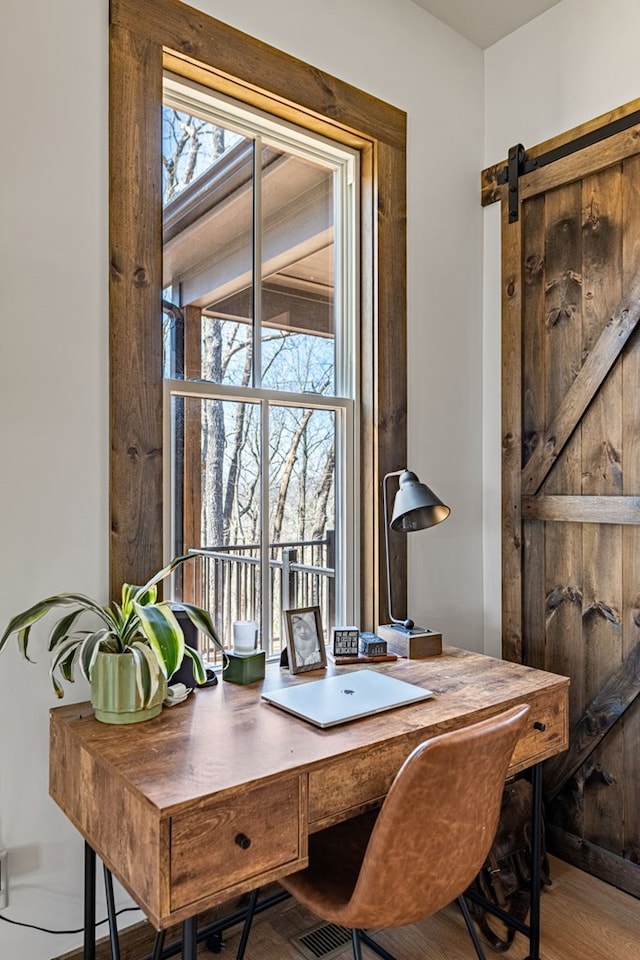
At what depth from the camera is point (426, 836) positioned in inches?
51.4

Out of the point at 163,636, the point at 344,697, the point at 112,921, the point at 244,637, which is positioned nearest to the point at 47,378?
the point at 163,636

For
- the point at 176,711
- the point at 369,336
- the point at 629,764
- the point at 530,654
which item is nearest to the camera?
the point at 176,711

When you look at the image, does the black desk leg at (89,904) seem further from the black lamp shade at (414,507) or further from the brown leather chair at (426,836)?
the black lamp shade at (414,507)

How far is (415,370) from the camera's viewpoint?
8.07 ft

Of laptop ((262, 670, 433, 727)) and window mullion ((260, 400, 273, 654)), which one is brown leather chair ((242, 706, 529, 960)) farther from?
window mullion ((260, 400, 273, 654))

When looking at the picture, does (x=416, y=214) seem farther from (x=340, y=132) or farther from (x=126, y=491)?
(x=126, y=491)

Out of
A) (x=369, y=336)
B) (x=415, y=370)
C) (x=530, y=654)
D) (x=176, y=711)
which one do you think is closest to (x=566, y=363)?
(x=415, y=370)

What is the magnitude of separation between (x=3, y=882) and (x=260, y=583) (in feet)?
3.35

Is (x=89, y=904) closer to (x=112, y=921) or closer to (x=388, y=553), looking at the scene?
(x=112, y=921)

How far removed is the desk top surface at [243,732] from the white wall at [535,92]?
94 cm

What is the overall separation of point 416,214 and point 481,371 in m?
0.68

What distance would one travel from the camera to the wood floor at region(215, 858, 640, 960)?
6.09 ft

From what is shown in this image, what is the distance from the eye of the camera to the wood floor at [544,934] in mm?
1856

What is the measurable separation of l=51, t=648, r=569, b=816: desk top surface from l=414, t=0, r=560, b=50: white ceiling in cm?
244
